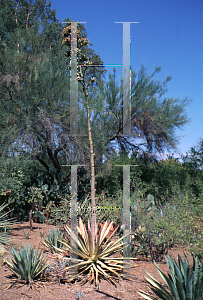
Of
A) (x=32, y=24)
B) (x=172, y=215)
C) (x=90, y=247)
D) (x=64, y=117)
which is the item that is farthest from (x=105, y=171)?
(x=32, y=24)

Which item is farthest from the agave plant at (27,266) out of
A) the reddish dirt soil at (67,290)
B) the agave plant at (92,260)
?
the agave plant at (92,260)

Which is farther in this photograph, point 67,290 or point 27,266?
point 27,266

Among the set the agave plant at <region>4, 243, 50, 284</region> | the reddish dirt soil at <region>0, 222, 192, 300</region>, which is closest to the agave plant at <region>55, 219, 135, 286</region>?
the reddish dirt soil at <region>0, 222, 192, 300</region>

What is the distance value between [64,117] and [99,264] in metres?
5.46

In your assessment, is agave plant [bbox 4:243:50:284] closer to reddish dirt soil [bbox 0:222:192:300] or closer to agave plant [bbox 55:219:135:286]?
reddish dirt soil [bbox 0:222:192:300]

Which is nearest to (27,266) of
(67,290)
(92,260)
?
(67,290)

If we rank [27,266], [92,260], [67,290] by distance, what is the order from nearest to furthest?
1. [67,290]
2. [27,266]
3. [92,260]

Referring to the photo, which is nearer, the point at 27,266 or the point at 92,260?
the point at 27,266

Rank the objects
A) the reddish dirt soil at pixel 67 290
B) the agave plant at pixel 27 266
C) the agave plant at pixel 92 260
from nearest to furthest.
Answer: the reddish dirt soil at pixel 67 290 → the agave plant at pixel 27 266 → the agave plant at pixel 92 260

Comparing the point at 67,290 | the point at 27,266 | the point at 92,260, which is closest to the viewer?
the point at 67,290

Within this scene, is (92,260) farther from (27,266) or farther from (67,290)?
(27,266)

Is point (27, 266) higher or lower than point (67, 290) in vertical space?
higher

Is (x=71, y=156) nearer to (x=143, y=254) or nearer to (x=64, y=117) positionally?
(x=64, y=117)

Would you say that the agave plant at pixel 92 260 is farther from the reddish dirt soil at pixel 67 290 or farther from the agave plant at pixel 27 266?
the agave plant at pixel 27 266
